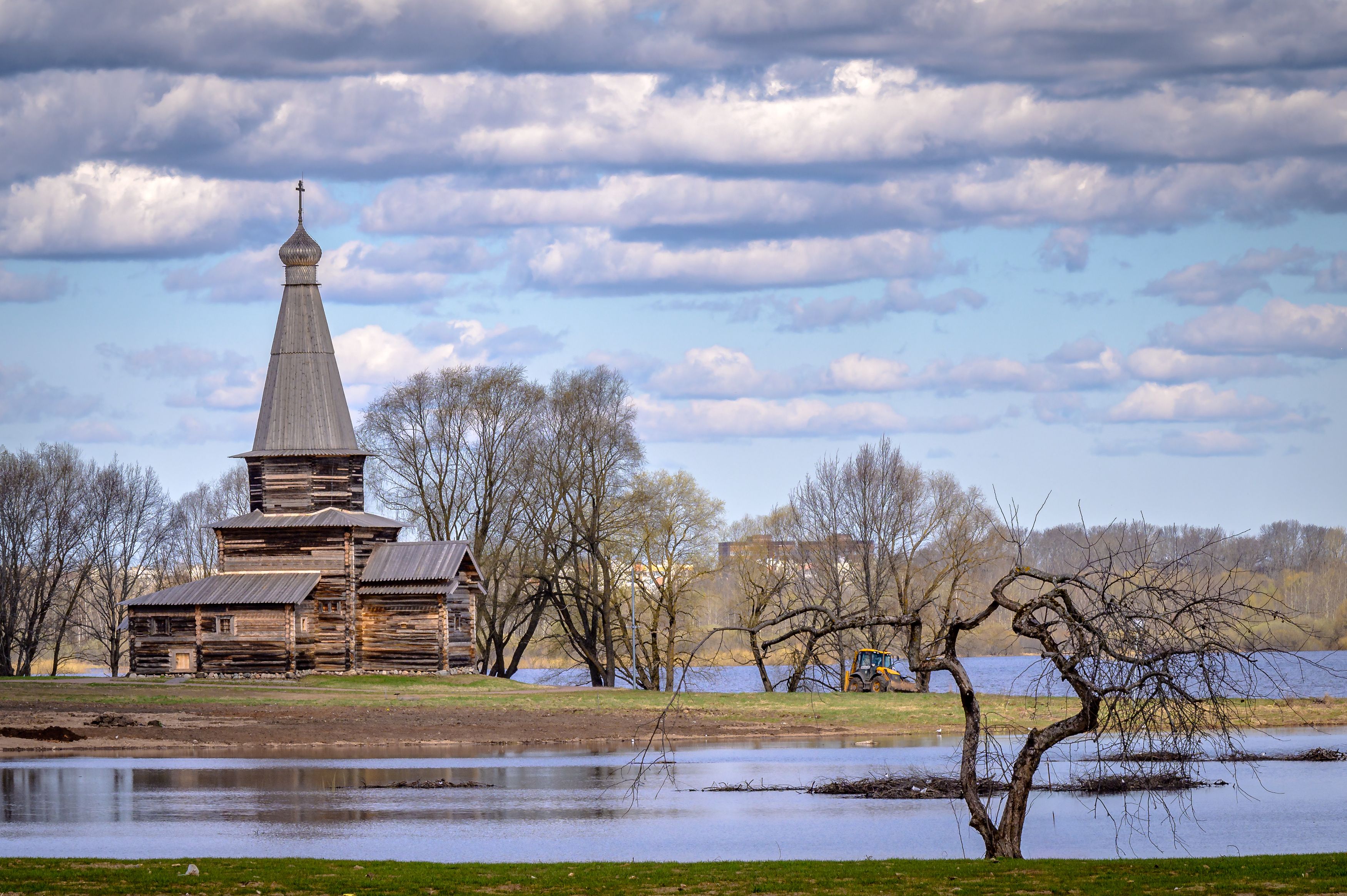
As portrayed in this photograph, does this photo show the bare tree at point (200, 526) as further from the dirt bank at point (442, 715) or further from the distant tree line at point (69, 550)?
the dirt bank at point (442, 715)

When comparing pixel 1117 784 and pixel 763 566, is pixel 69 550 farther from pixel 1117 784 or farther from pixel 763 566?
pixel 1117 784

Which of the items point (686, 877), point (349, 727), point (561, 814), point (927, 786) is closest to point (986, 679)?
point (349, 727)

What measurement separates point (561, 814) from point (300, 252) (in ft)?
146

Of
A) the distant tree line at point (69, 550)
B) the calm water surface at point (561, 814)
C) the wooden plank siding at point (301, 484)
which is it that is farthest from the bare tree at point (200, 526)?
the calm water surface at point (561, 814)

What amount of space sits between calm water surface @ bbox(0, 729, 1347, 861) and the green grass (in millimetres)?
2314

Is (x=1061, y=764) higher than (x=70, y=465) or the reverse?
the reverse

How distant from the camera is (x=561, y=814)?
1000 inches

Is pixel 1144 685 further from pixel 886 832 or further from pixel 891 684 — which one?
pixel 891 684

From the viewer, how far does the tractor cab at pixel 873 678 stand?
54000mm

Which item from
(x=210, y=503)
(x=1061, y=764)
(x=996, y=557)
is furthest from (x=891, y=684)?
(x=210, y=503)

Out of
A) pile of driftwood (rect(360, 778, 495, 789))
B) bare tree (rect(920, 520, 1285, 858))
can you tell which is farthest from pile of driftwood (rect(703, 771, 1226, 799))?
bare tree (rect(920, 520, 1285, 858))

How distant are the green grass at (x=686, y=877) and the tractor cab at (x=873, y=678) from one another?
3529 centimetres

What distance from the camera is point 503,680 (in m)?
60.1

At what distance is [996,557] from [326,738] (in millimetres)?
25556
